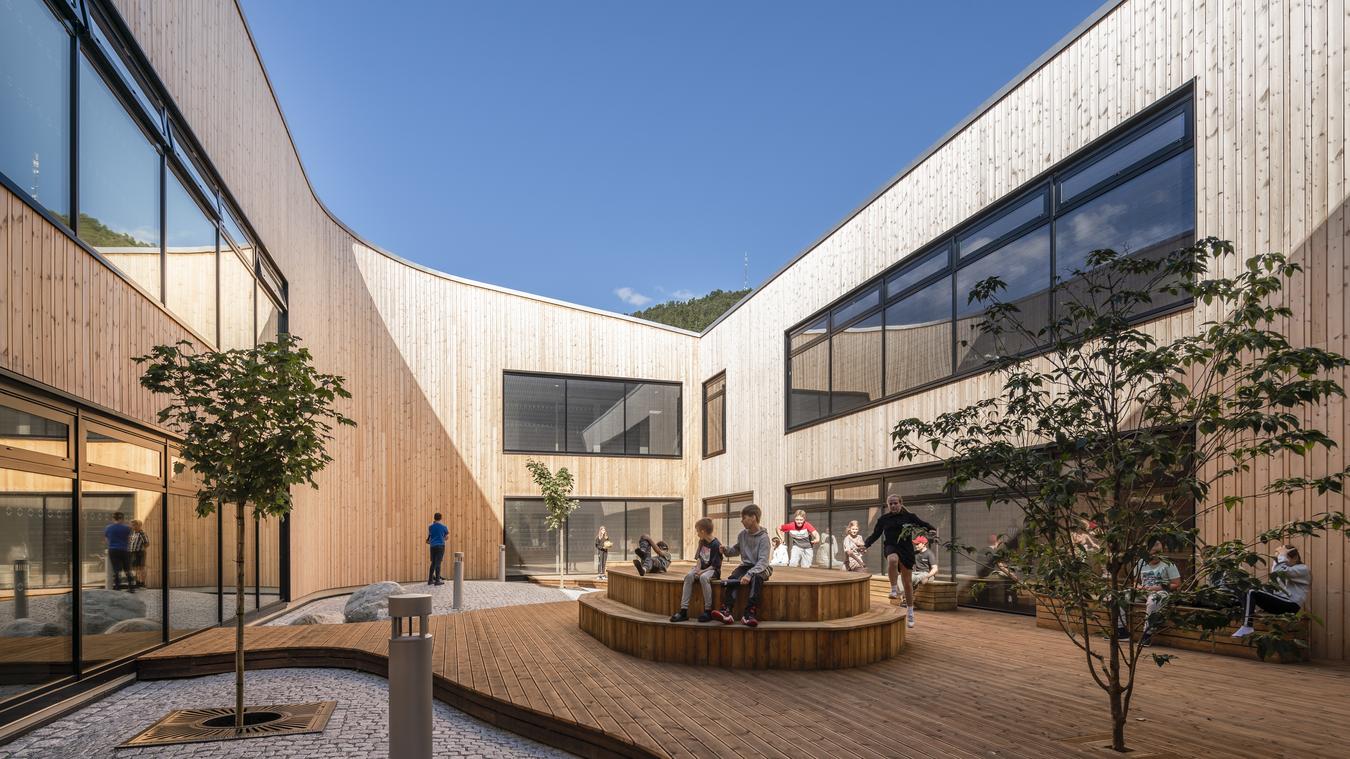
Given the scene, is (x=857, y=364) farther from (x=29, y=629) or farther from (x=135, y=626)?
(x=29, y=629)

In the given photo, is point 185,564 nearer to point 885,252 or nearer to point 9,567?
point 9,567

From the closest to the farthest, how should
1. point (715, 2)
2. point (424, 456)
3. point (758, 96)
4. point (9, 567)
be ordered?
point (9, 567) → point (424, 456) → point (715, 2) → point (758, 96)

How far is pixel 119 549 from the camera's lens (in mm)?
7062

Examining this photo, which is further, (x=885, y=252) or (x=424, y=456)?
(x=424, y=456)

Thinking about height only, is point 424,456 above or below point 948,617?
above

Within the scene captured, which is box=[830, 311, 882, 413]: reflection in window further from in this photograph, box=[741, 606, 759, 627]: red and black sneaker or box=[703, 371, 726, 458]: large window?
box=[741, 606, 759, 627]: red and black sneaker

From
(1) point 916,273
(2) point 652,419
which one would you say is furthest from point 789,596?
(2) point 652,419

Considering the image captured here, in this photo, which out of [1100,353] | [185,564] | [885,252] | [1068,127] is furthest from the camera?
[885,252]

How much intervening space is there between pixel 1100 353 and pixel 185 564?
27.9 ft

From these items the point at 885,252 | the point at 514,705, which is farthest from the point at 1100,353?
the point at 885,252

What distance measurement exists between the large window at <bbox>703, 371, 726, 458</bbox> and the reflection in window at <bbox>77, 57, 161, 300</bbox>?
49.5ft

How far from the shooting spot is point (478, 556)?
20469mm

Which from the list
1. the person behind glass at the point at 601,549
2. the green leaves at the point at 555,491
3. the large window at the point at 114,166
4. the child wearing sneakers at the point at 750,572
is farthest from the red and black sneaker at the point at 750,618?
the person behind glass at the point at 601,549

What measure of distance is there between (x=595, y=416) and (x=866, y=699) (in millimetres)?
16370
